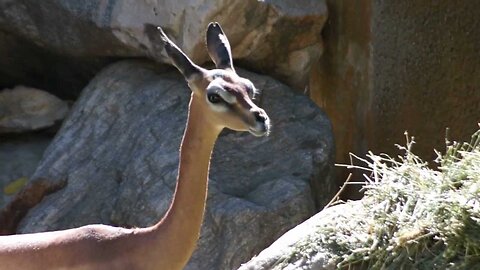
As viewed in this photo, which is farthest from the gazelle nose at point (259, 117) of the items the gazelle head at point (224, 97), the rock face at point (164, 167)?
the rock face at point (164, 167)

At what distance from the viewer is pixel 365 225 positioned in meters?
3.87

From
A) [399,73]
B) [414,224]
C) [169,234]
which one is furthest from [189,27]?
[414,224]

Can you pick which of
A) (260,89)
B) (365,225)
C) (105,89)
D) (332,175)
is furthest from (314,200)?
(365,225)

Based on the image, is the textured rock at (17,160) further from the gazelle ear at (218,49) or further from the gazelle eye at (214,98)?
the gazelle eye at (214,98)

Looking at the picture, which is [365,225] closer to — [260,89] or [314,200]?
[314,200]

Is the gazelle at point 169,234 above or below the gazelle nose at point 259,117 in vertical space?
below

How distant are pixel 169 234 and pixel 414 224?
3.11 feet

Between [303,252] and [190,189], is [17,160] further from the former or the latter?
[303,252]

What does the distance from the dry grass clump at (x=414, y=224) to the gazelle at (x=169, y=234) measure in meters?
0.50

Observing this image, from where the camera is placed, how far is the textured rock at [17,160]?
6.96m

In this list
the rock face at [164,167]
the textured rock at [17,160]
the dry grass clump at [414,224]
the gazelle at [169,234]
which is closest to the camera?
the dry grass clump at [414,224]

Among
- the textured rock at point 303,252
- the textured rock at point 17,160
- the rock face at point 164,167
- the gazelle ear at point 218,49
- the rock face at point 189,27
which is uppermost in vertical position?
the gazelle ear at point 218,49

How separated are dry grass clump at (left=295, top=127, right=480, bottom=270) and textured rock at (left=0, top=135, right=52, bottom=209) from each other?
3.28m

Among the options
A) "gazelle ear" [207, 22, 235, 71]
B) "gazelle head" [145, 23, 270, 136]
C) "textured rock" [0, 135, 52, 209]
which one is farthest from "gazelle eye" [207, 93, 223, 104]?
"textured rock" [0, 135, 52, 209]
